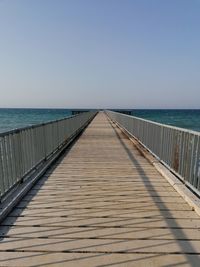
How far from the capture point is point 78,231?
12.6 feet

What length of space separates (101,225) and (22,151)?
263cm

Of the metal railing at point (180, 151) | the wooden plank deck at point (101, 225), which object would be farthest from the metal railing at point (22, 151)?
the metal railing at point (180, 151)

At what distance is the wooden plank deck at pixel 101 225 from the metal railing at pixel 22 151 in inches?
17.1

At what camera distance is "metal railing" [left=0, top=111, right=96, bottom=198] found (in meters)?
4.91

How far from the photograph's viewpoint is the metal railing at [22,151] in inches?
193

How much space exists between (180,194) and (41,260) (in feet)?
9.97

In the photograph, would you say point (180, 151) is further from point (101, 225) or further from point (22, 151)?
point (22, 151)

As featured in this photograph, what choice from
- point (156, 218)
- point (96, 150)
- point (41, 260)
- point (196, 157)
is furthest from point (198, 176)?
point (96, 150)

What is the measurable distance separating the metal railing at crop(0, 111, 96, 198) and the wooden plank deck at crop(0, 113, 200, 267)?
1.42ft

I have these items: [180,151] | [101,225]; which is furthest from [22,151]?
[180,151]

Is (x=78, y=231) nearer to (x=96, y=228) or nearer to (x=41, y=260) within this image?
(x=96, y=228)

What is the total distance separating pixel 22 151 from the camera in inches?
233

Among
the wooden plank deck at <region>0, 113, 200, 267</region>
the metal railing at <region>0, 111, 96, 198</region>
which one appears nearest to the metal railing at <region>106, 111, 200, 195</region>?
the wooden plank deck at <region>0, 113, 200, 267</region>

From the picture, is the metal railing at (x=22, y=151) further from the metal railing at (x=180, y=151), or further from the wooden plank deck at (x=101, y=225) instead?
the metal railing at (x=180, y=151)
